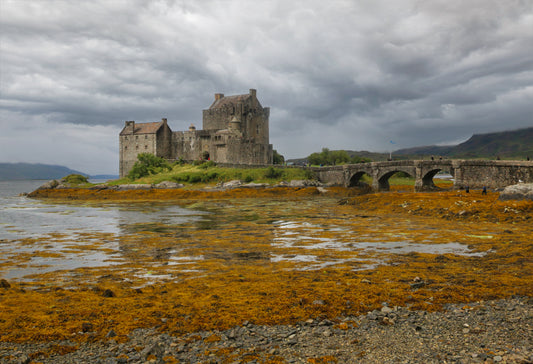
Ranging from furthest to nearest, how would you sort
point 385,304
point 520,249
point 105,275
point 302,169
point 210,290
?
1. point 302,169
2. point 520,249
3. point 105,275
4. point 210,290
5. point 385,304

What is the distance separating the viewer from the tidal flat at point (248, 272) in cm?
1002

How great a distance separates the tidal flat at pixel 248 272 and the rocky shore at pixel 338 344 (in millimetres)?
458

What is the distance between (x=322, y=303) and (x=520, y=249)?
12.7 m

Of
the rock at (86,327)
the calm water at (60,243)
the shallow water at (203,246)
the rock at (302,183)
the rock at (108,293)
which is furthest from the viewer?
the rock at (302,183)

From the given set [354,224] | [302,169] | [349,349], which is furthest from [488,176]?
[349,349]

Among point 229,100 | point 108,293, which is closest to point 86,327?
point 108,293

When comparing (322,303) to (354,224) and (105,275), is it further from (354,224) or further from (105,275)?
(354,224)

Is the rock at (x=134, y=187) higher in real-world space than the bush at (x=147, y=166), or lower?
lower

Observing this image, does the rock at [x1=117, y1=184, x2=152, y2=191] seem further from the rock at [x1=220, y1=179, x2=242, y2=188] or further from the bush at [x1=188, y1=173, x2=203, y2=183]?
the rock at [x1=220, y1=179, x2=242, y2=188]

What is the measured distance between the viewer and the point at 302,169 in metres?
86.0

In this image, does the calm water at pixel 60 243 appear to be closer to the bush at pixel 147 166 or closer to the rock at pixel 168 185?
the rock at pixel 168 185

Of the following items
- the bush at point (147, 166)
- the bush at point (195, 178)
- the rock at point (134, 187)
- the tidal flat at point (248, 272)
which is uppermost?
the bush at point (147, 166)

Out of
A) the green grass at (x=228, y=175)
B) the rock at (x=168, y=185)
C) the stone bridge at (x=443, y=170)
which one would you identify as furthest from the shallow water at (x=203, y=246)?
the green grass at (x=228, y=175)

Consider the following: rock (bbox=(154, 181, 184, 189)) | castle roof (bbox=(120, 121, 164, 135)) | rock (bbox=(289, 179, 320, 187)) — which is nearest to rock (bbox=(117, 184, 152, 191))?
rock (bbox=(154, 181, 184, 189))
